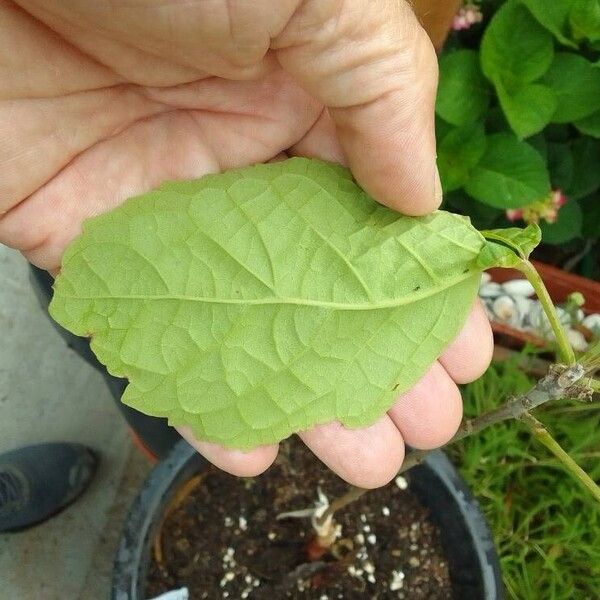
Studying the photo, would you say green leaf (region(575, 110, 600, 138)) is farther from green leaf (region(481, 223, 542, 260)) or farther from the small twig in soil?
the small twig in soil

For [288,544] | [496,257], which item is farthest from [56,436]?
[496,257]

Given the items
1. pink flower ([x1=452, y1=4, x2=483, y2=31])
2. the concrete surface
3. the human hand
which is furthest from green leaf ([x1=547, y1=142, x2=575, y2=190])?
the concrete surface

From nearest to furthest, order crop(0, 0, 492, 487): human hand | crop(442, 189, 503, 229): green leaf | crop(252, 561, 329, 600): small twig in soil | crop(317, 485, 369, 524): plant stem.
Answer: crop(0, 0, 492, 487): human hand, crop(317, 485, 369, 524): plant stem, crop(252, 561, 329, 600): small twig in soil, crop(442, 189, 503, 229): green leaf

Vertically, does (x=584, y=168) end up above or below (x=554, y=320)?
below

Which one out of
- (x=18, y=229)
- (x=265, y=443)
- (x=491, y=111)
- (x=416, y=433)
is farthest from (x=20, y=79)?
(x=491, y=111)

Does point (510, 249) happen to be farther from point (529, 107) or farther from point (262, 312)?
point (529, 107)

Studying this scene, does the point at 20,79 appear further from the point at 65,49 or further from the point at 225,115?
the point at 225,115

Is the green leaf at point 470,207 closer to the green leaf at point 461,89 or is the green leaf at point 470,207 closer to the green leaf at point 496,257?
the green leaf at point 461,89
